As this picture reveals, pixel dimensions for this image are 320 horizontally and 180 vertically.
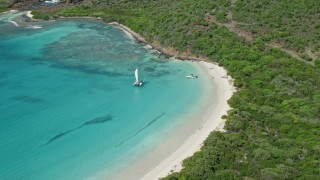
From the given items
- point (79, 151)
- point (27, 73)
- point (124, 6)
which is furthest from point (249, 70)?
point (124, 6)

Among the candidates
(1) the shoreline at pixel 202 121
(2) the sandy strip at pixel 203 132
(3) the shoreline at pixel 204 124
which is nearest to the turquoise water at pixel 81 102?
(1) the shoreline at pixel 202 121

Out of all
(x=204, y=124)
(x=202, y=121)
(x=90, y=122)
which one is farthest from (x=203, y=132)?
(x=90, y=122)

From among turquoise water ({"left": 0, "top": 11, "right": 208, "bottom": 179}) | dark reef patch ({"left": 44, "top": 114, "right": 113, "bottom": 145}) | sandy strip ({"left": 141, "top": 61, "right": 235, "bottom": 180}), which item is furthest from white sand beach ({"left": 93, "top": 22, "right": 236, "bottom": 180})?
dark reef patch ({"left": 44, "top": 114, "right": 113, "bottom": 145})

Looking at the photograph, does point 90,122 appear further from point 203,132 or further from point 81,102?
point 203,132

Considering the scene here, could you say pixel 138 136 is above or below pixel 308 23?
below

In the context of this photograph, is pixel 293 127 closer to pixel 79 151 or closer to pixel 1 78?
pixel 79 151

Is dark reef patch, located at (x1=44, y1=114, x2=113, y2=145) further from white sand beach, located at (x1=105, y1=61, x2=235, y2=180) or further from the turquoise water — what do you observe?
white sand beach, located at (x1=105, y1=61, x2=235, y2=180)
